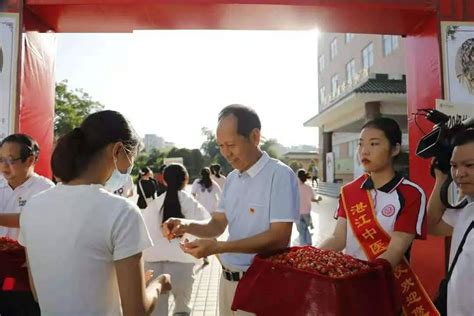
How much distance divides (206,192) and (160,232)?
11.8 feet

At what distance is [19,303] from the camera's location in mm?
2174

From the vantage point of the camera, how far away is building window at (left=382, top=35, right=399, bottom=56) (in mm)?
17562

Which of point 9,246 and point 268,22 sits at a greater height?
point 268,22

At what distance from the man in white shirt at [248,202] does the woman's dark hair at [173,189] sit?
50.8 inches

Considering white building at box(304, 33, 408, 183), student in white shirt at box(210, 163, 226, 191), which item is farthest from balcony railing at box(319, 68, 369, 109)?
student in white shirt at box(210, 163, 226, 191)

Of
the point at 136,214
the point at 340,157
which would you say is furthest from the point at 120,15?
the point at 340,157

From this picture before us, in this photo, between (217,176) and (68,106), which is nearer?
(217,176)

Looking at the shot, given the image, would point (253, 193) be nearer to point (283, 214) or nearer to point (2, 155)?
point (283, 214)

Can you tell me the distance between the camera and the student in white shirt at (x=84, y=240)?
1.34m

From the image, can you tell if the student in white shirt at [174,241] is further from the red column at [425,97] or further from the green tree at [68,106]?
the green tree at [68,106]

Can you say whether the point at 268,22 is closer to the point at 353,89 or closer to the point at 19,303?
the point at 19,303

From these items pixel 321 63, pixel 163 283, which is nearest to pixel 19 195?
pixel 163 283

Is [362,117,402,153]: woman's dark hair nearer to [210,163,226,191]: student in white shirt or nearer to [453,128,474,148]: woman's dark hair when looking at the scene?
[453,128,474,148]: woman's dark hair

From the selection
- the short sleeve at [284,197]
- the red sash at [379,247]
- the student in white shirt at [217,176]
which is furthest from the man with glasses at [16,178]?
the student in white shirt at [217,176]
